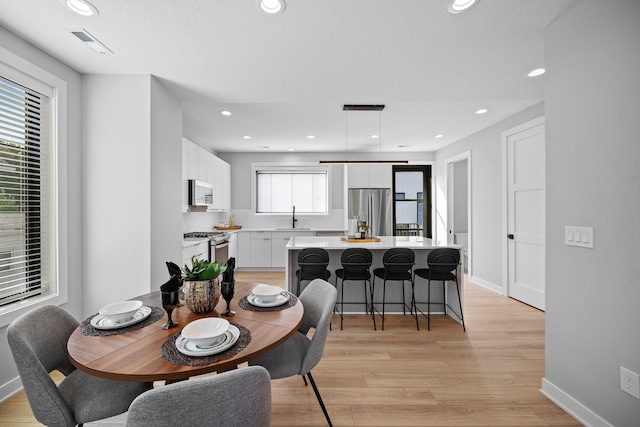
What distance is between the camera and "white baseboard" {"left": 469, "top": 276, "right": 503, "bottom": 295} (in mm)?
4350

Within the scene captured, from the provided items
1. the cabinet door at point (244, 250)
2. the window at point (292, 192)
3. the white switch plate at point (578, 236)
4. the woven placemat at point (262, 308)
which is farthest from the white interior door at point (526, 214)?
the cabinet door at point (244, 250)

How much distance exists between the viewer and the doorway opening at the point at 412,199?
6.46 meters

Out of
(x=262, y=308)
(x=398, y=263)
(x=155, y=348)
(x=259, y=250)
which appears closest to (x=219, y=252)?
(x=259, y=250)

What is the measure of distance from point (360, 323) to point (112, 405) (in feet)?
8.26

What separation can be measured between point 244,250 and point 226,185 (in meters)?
1.46

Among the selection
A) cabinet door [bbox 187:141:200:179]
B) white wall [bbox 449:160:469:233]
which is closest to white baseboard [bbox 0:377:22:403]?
cabinet door [bbox 187:141:200:179]

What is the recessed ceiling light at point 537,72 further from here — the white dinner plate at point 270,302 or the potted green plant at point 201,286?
the potted green plant at point 201,286

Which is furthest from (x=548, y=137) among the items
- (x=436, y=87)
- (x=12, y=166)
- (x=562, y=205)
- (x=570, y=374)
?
(x=12, y=166)

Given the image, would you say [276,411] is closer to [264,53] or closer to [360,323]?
[360,323]

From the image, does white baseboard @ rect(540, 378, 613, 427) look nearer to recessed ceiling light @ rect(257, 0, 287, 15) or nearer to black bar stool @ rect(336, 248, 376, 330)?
black bar stool @ rect(336, 248, 376, 330)

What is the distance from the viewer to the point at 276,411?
6.10 ft

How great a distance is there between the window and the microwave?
5.57 ft

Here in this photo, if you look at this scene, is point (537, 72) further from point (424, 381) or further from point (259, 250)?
point (259, 250)

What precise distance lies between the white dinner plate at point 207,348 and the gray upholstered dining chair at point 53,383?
0.44 m
